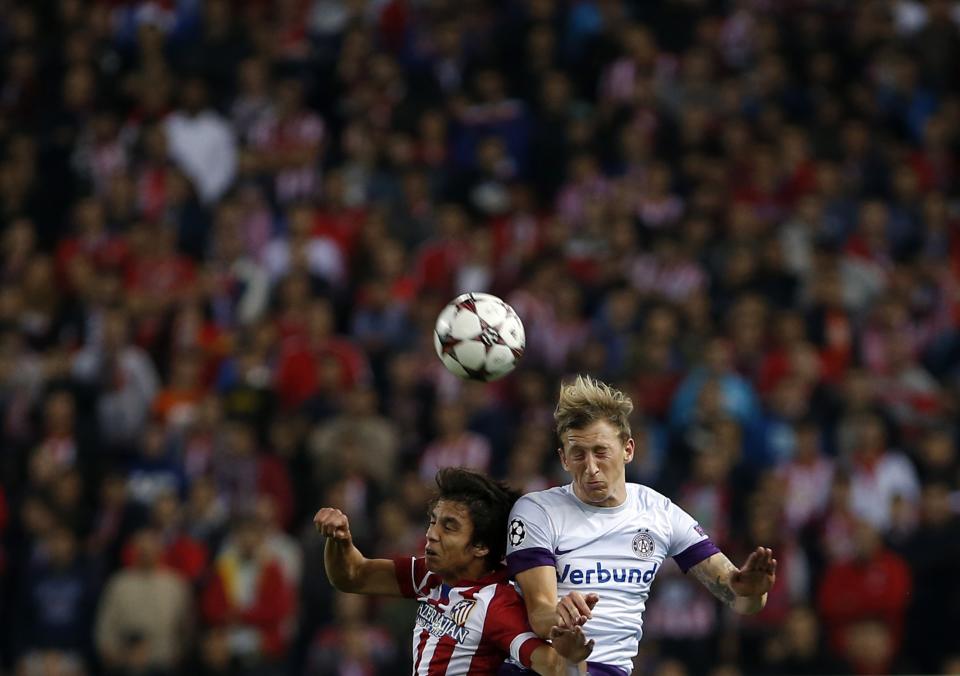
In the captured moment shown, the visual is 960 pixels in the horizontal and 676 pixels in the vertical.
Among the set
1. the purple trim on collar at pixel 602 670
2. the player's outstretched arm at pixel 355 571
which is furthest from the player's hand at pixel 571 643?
the player's outstretched arm at pixel 355 571

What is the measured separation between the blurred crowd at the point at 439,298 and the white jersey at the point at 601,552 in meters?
4.69

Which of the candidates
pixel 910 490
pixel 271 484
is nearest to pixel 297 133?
pixel 271 484

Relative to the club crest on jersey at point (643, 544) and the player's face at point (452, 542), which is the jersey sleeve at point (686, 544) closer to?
the club crest on jersey at point (643, 544)

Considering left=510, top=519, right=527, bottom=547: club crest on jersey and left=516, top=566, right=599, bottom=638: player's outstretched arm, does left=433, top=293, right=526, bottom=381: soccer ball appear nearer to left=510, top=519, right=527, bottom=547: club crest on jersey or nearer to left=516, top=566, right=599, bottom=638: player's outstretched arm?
left=510, top=519, right=527, bottom=547: club crest on jersey

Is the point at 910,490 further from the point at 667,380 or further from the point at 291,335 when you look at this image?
the point at 291,335

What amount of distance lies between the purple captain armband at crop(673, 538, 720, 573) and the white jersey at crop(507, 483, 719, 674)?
0.35ft

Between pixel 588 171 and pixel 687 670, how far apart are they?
217 inches

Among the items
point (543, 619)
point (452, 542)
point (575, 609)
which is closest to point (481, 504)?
point (452, 542)

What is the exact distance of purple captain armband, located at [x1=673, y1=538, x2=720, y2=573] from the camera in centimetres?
690

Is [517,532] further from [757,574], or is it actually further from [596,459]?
[757,574]

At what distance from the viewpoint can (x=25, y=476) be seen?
1336cm

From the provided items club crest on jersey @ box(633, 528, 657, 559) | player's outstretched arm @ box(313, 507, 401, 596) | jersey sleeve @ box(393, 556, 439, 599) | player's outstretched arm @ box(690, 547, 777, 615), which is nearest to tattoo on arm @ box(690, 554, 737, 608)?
player's outstretched arm @ box(690, 547, 777, 615)

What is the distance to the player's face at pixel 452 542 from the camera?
6.70m

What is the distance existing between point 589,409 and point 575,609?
0.96 meters
